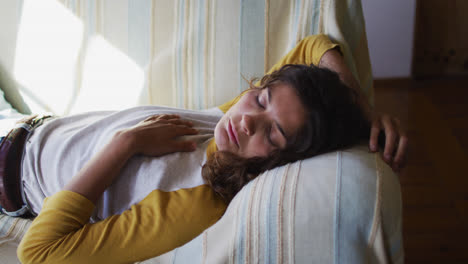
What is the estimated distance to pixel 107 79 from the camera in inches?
52.9

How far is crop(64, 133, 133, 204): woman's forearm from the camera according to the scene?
787mm

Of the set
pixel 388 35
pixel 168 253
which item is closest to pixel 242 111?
pixel 168 253

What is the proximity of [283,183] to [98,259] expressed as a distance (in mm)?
397

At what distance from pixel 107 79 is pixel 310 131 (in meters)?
0.88

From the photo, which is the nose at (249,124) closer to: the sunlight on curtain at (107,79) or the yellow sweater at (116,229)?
the yellow sweater at (116,229)

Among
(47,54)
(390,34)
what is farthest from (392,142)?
(390,34)

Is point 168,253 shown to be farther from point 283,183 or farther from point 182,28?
point 182,28

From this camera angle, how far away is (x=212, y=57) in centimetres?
122

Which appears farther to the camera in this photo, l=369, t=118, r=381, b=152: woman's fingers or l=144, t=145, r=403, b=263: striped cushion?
l=369, t=118, r=381, b=152: woman's fingers

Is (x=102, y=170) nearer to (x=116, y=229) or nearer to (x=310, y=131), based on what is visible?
(x=116, y=229)

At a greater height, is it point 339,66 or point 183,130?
point 339,66

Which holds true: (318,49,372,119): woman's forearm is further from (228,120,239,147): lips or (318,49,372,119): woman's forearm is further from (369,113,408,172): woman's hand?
(228,120,239,147): lips

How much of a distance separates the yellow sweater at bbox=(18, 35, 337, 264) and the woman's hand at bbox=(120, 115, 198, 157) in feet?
0.41

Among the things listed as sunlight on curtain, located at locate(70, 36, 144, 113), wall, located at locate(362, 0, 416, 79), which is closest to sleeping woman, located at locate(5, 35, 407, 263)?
sunlight on curtain, located at locate(70, 36, 144, 113)
